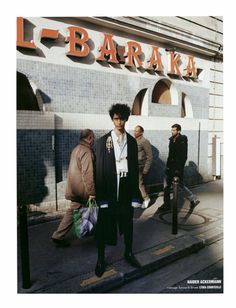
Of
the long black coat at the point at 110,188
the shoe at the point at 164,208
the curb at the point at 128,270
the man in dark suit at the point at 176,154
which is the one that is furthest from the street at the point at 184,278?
the man in dark suit at the point at 176,154

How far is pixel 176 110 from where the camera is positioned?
23.2ft

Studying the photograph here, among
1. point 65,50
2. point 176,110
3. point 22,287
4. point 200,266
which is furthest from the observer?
point 176,110

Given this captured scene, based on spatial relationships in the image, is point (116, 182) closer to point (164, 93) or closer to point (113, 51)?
point (113, 51)

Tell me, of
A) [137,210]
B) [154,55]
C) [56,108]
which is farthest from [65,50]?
[137,210]

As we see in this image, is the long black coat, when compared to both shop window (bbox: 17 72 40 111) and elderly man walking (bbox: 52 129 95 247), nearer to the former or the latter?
elderly man walking (bbox: 52 129 95 247)

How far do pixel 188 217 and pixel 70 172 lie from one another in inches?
107

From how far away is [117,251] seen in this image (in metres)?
4.28

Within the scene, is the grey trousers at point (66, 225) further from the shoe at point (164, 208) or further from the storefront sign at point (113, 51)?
the storefront sign at point (113, 51)

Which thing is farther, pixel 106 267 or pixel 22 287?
pixel 106 267

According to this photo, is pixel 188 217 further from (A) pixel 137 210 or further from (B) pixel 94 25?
(B) pixel 94 25

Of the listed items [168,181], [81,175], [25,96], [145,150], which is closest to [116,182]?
[81,175]

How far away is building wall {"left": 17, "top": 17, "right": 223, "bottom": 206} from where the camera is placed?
195 inches

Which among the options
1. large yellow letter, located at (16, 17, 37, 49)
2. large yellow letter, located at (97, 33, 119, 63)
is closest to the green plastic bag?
large yellow letter, located at (16, 17, 37, 49)

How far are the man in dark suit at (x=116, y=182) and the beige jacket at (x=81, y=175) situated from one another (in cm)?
28
